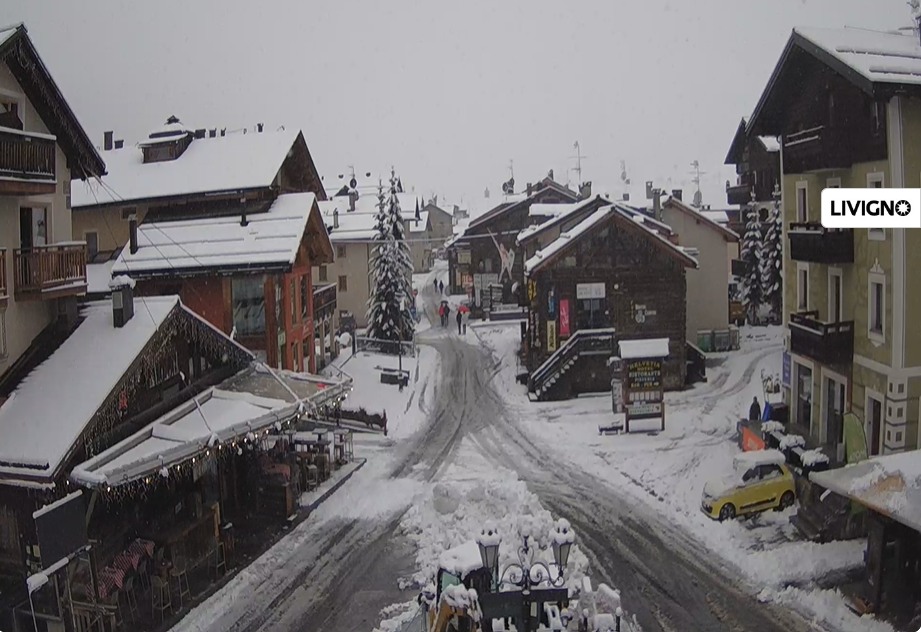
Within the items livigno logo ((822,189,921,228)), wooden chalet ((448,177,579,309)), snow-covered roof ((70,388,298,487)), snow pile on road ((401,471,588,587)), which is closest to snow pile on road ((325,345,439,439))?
wooden chalet ((448,177,579,309))

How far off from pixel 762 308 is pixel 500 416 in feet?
25.6

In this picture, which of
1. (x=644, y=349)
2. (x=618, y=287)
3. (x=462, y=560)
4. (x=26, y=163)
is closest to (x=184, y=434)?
(x=462, y=560)

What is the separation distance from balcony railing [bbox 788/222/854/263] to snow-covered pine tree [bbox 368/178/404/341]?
29.5ft

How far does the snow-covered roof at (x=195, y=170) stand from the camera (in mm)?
8156

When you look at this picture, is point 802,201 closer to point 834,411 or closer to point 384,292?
point 834,411

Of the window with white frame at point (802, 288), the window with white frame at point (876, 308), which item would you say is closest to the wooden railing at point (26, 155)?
the window with white frame at point (876, 308)

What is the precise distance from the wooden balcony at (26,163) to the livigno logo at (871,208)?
692 cm

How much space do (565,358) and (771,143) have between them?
34.4ft

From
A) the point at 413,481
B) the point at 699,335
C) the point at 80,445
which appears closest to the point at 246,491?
the point at 413,481

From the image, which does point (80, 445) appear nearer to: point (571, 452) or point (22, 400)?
point (22, 400)

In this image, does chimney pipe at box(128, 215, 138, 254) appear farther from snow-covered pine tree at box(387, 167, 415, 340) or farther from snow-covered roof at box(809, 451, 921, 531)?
snow-covered roof at box(809, 451, 921, 531)

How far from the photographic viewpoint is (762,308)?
37.7 feet

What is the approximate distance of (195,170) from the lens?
905 centimetres

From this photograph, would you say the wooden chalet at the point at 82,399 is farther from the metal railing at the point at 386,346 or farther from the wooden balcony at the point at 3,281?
the metal railing at the point at 386,346
